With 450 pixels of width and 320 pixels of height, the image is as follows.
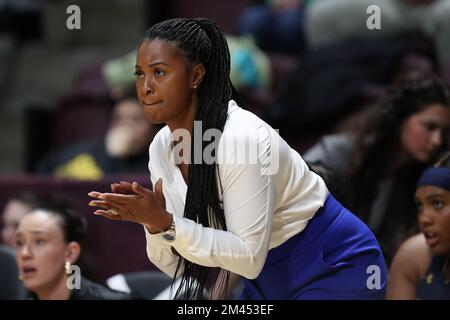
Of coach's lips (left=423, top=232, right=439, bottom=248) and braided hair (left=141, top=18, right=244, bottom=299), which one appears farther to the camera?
coach's lips (left=423, top=232, right=439, bottom=248)

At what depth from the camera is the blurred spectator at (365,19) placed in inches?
164

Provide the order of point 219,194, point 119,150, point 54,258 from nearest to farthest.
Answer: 1. point 219,194
2. point 54,258
3. point 119,150

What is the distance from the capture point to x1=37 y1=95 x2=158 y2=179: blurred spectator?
12.6 feet

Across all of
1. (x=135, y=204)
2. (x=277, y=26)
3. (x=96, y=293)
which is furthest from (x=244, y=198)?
(x=277, y=26)

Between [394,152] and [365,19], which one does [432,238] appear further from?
[365,19]

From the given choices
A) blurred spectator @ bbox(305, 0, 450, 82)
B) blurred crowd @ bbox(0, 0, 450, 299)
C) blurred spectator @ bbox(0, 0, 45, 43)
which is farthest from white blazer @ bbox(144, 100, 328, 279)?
blurred spectator @ bbox(0, 0, 45, 43)

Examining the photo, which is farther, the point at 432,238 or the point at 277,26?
→ the point at 277,26

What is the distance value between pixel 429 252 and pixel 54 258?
0.98 meters

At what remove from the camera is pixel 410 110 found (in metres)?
3.05

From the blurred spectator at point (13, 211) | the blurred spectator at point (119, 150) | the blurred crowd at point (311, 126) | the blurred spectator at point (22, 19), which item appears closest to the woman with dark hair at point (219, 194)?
the blurred crowd at point (311, 126)

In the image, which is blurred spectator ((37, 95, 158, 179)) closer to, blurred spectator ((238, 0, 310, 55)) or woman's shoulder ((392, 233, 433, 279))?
blurred spectator ((238, 0, 310, 55))

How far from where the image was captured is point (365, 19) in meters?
4.12
